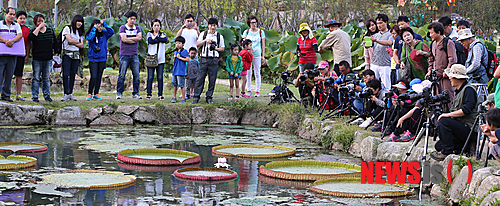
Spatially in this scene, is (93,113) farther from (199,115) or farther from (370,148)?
(370,148)

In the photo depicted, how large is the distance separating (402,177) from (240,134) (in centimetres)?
379

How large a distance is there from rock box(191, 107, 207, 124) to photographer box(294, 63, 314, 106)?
182 centimetres

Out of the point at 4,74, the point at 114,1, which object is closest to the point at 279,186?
the point at 4,74

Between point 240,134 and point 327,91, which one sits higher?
point 327,91

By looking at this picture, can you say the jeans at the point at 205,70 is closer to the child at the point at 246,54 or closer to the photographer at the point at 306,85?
the child at the point at 246,54

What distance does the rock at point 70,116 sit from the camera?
9.12 meters

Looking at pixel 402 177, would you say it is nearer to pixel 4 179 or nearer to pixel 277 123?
pixel 4 179

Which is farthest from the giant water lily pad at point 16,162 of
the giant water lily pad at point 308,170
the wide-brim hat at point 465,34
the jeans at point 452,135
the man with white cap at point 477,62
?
the wide-brim hat at point 465,34

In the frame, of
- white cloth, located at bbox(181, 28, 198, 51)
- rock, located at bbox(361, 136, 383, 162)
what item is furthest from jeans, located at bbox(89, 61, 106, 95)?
rock, located at bbox(361, 136, 383, 162)

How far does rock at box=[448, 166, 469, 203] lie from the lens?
4.41m

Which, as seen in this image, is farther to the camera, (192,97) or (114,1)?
(114,1)

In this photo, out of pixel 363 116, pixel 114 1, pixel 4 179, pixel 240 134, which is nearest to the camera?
pixel 4 179

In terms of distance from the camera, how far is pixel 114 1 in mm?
28953

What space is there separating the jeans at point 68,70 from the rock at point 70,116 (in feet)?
2.26
